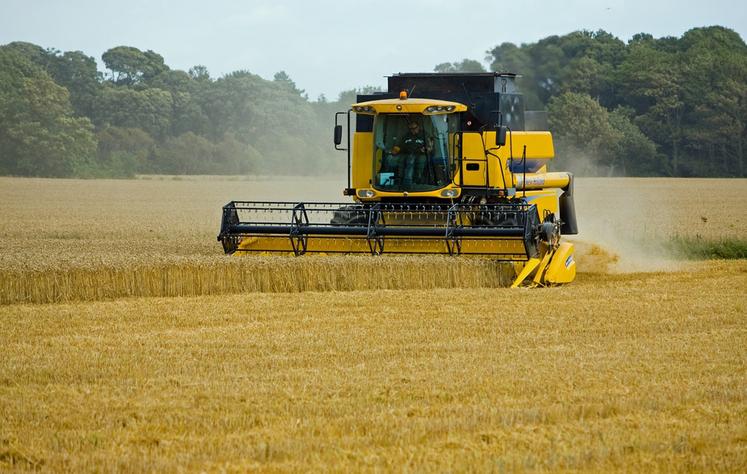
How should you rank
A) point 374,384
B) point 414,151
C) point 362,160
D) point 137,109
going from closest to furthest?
point 374,384 < point 414,151 < point 362,160 < point 137,109

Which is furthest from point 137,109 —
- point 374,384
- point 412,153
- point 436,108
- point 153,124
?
point 374,384

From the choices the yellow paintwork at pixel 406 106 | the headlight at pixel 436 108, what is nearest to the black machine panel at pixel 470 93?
the yellow paintwork at pixel 406 106

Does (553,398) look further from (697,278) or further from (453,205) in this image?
(697,278)

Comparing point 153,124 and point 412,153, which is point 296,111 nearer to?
point 153,124

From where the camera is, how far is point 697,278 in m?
13.5

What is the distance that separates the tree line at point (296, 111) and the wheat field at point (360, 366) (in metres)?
17.6

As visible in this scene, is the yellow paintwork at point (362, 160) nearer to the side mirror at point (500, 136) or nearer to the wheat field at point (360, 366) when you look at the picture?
the side mirror at point (500, 136)

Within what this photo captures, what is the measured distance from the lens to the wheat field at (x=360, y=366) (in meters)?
5.73

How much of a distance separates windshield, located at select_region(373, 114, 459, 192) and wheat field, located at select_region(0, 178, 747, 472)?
189 centimetres

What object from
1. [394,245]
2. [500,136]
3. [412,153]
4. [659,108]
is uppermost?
[659,108]

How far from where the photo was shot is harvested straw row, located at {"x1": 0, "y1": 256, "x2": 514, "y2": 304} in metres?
10.9

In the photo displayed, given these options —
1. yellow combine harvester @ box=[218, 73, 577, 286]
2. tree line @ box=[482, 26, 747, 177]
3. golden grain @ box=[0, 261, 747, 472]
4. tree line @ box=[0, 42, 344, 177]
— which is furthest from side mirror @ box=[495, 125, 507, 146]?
tree line @ box=[0, 42, 344, 177]

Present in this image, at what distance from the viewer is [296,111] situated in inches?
2147

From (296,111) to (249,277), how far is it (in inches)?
1703
